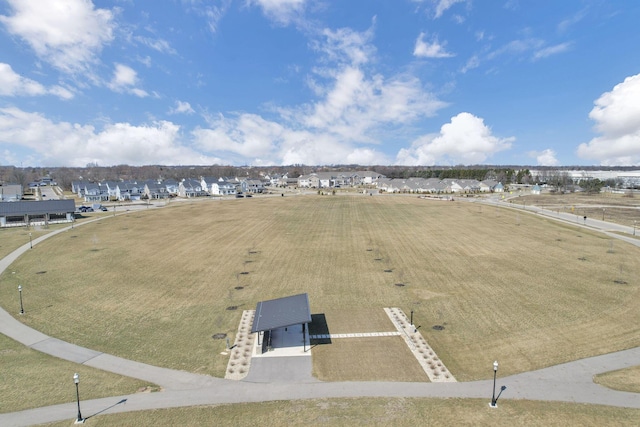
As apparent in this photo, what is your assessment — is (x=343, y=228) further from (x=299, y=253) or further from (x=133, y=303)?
(x=133, y=303)

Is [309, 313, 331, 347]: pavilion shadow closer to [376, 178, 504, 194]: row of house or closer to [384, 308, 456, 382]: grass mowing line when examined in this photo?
[384, 308, 456, 382]: grass mowing line

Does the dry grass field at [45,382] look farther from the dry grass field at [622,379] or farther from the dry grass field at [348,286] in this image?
the dry grass field at [622,379]

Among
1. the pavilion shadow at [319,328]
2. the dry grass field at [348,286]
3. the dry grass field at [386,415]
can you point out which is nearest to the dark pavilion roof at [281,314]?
the pavilion shadow at [319,328]

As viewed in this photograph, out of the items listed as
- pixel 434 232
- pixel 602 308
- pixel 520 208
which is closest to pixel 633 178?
pixel 520 208

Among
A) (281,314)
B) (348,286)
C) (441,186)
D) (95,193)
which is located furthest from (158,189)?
(281,314)

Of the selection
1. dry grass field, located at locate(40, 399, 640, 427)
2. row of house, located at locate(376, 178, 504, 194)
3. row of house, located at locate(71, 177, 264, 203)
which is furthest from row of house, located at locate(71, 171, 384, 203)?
dry grass field, located at locate(40, 399, 640, 427)
